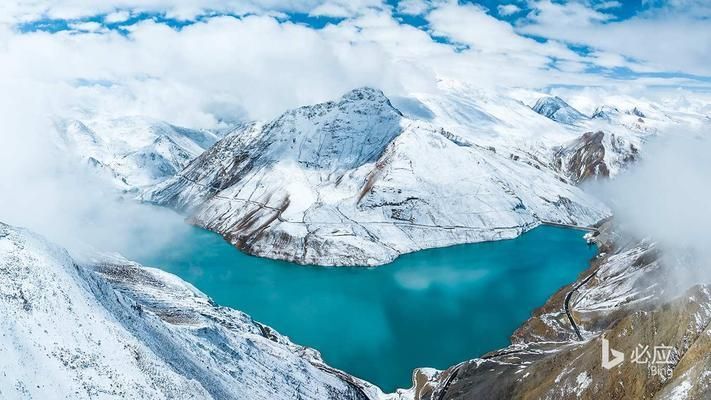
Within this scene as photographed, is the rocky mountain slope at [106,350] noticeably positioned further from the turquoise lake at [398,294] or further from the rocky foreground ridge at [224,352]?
the turquoise lake at [398,294]

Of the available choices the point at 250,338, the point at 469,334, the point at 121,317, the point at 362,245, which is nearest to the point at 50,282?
the point at 121,317

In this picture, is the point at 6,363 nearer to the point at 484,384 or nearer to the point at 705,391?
the point at 484,384

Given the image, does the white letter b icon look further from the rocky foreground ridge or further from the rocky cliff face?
the rocky foreground ridge

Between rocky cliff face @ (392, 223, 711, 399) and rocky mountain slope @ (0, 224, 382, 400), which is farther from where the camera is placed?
rocky cliff face @ (392, 223, 711, 399)

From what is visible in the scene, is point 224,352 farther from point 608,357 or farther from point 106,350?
point 608,357

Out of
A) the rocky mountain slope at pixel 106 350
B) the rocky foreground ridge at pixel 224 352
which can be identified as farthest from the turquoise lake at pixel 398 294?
the rocky mountain slope at pixel 106 350

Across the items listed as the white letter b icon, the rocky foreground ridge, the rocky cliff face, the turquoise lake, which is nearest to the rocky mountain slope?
the rocky foreground ridge

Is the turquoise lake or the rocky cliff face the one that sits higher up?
the rocky cliff face
